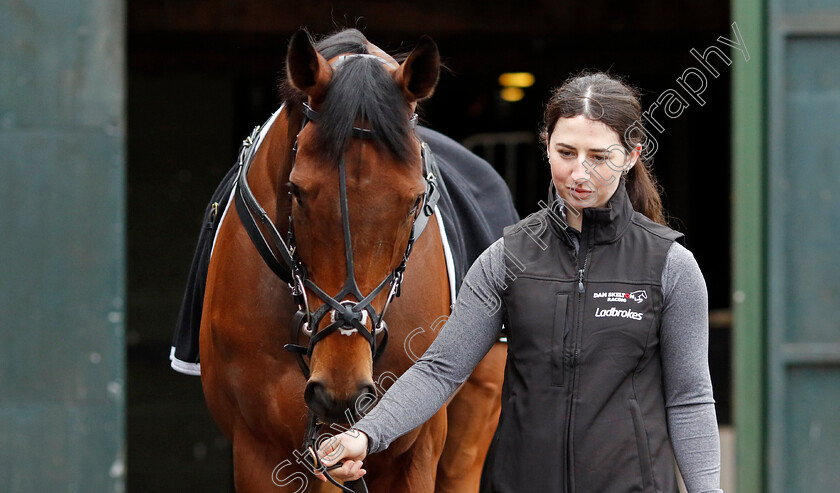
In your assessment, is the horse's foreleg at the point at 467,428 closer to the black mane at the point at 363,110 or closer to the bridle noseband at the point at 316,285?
the bridle noseband at the point at 316,285

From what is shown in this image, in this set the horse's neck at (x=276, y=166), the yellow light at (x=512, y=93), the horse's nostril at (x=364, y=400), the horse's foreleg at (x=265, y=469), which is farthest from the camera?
the yellow light at (x=512, y=93)

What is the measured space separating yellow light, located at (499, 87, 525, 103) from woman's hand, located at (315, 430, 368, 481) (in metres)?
7.92

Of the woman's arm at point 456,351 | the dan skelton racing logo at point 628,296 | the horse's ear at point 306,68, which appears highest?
the horse's ear at point 306,68

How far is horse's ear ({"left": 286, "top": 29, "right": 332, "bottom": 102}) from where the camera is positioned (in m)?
2.22

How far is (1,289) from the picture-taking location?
248cm

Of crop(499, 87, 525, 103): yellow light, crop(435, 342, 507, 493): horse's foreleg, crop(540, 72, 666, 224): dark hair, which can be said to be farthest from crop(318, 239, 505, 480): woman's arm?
crop(499, 87, 525, 103): yellow light

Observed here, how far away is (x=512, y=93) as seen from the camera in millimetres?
9531

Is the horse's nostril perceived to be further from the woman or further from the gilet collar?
the gilet collar

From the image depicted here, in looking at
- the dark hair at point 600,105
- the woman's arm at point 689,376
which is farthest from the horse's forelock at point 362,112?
the woman's arm at point 689,376

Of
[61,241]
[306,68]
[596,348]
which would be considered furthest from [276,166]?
[596,348]

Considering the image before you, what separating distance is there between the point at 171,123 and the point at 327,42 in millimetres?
6153

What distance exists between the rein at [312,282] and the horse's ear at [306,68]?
0.16ft

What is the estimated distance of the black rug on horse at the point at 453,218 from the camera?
121 inches

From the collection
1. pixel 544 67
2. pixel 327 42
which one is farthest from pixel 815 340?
pixel 544 67
